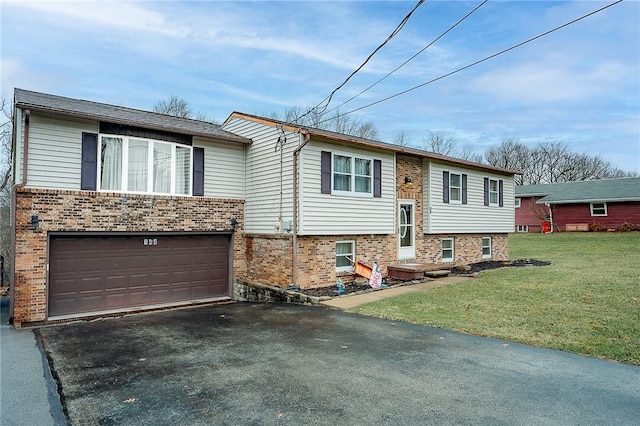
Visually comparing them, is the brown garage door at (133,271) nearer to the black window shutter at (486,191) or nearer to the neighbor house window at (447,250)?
the neighbor house window at (447,250)

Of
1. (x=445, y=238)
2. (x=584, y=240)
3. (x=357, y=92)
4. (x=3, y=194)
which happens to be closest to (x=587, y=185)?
(x=584, y=240)

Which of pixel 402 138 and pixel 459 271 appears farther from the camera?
pixel 402 138

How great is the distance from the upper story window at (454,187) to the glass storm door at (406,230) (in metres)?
1.83

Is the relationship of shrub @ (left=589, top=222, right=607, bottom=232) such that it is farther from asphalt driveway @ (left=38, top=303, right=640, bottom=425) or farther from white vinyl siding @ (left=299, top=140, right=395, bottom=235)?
asphalt driveway @ (left=38, top=303, right=640, bottom=425)

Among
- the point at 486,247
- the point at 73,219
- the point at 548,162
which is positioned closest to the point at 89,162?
the point at 73,219

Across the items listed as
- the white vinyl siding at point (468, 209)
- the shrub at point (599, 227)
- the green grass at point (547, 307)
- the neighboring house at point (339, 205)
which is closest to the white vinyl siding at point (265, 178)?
the neighboring house at point (339, 205)

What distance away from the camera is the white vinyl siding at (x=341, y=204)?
37.7 ft

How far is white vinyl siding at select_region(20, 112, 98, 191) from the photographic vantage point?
31.1 ft

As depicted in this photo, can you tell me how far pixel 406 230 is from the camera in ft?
48.7

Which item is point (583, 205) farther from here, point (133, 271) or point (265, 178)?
point (133, 271)

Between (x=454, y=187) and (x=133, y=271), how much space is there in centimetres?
1236

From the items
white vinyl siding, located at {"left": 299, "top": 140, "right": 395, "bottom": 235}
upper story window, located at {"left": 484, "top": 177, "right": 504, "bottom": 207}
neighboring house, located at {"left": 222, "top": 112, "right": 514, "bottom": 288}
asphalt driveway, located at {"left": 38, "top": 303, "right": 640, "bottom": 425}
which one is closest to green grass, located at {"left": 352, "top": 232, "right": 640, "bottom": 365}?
asphalt driveway, located at {"left": 38, "top": 303, "right": 640, "bottom": 425}

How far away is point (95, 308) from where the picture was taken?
1062cm

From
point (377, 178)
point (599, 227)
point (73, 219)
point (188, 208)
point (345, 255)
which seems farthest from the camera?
point (599, 227)
